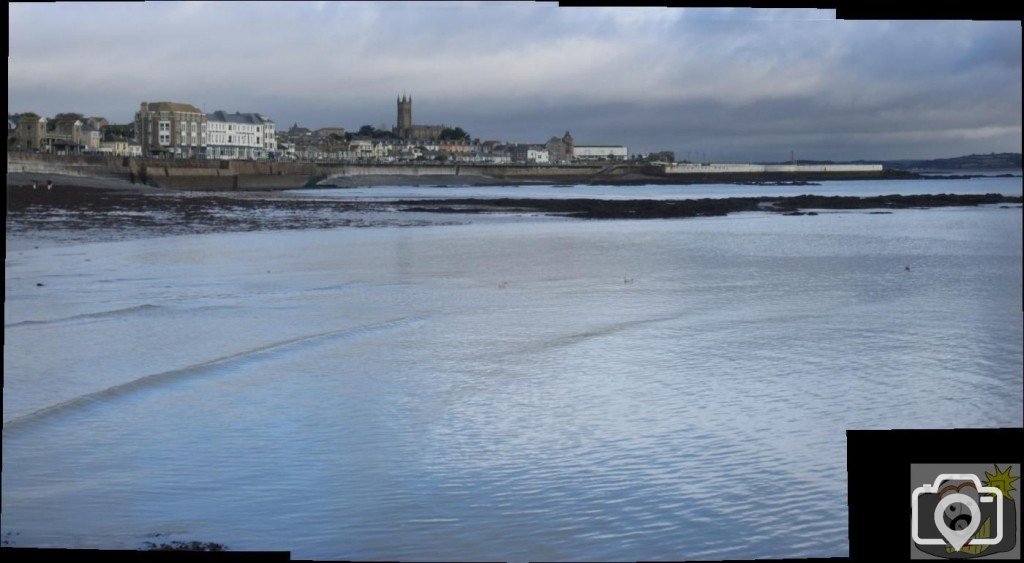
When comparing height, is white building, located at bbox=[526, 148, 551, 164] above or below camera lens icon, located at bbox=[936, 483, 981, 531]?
above

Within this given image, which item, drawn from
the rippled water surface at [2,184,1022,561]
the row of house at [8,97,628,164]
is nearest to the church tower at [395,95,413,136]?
the row of house at [8,97,628,164]

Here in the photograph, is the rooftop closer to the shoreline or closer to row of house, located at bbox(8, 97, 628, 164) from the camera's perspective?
row of house, located at bbox(8, 97, 628, 164)

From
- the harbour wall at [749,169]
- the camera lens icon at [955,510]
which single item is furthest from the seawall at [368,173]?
the camera lens icon at [955,510]

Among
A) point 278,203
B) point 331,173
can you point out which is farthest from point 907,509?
point 331,173

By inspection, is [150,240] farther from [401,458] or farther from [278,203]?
[278,203]

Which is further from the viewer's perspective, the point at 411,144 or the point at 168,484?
the point at 411,144

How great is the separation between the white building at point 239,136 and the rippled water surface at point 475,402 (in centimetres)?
3385

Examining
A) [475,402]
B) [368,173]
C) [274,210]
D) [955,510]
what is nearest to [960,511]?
[955,510]

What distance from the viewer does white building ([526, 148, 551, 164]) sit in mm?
55281

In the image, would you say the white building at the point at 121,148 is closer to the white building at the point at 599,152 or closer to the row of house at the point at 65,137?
the row of house at the point at 65,137

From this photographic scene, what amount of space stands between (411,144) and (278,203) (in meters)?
29.2

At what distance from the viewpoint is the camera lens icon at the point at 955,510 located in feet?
5.70

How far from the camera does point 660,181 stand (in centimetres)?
5794

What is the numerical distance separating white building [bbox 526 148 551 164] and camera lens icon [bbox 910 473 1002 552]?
175ft
